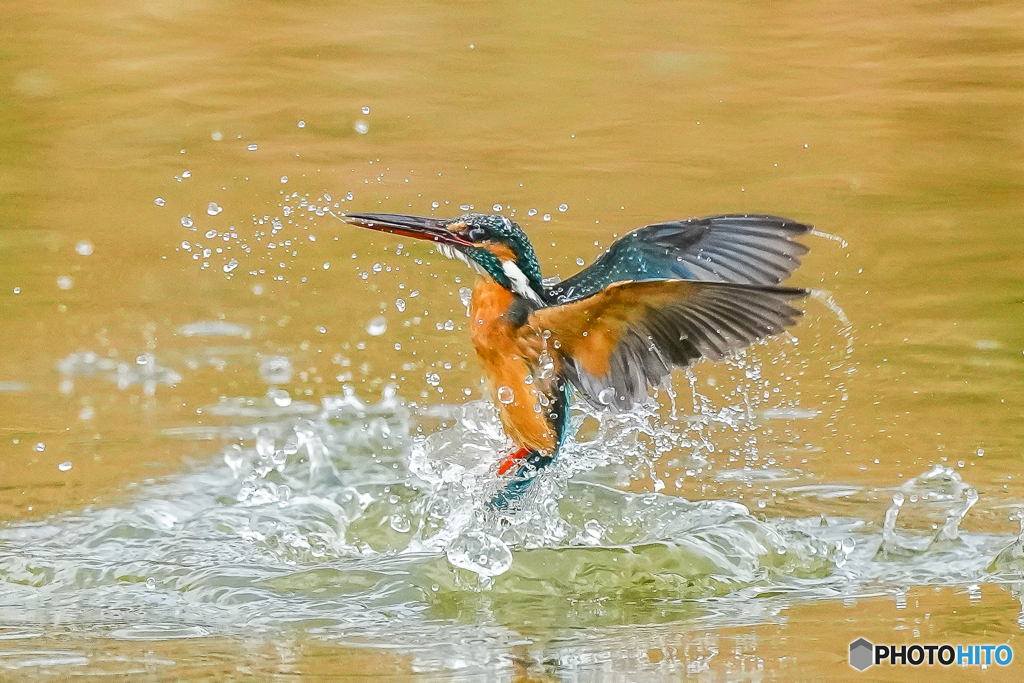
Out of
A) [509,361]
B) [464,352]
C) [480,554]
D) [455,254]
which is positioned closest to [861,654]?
[480,554]

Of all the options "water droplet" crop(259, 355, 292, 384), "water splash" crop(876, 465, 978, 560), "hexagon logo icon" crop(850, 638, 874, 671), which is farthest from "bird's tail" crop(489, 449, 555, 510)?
"water droplet" crop(259, 355, 292, 384)

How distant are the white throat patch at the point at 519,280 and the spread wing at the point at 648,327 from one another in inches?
3.2

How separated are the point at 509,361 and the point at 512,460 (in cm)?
45

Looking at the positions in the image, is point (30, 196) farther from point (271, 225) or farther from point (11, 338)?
point (11, 338)

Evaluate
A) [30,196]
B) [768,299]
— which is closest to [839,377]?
[768,299]

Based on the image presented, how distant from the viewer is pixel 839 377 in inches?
217

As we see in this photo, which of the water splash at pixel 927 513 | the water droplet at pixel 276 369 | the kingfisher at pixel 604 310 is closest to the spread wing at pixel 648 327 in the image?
the kingfisher at pixel 604 310

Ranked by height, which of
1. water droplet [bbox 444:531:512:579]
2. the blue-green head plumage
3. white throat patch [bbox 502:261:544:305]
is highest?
the blue-green head plumage

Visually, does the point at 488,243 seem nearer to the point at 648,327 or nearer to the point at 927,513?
the point at 648,327

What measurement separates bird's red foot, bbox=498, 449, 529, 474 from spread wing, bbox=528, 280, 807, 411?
0.41 metres

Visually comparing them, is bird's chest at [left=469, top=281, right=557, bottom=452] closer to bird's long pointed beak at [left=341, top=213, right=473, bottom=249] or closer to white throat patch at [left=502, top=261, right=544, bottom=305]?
white throat patch at [left=502, top=261, right=544, bottom=305]

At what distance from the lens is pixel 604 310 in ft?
11.7

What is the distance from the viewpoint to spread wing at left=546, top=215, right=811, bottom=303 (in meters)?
4.02

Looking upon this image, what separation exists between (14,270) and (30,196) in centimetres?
127
